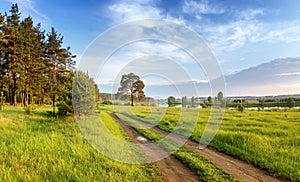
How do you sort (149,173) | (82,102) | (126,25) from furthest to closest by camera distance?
(82,102) < (126,25) < (149,173)

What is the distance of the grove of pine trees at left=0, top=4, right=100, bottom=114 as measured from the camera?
32.3 m

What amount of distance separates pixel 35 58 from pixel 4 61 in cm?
537

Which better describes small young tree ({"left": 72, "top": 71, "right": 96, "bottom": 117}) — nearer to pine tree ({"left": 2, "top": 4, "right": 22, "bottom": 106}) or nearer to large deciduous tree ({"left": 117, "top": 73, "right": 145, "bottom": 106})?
large deciduous tree ({"left": 117, "top": 73, "right": 145, "bottom": 106})

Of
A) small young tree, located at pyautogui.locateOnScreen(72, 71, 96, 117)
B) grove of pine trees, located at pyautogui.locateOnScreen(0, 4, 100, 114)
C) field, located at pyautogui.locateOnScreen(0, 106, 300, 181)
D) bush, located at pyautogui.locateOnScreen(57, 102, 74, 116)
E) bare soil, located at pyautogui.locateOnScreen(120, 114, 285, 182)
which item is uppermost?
grove of pine trees, located at pyautogui.locateOnScreen(0, 4, 100, 114)

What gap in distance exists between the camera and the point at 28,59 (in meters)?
34.9

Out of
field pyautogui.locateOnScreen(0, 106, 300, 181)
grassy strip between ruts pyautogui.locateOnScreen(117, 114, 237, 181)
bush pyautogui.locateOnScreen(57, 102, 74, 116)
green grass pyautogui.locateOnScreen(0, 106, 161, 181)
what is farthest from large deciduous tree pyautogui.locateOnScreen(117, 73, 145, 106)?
green grass pyautogui.locateOnScreen(0, 106, 161, 181)

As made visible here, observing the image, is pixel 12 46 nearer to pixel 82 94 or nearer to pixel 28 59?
pixel 28 59

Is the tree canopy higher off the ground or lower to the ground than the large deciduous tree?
higher

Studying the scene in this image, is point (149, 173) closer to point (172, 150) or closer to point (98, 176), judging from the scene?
point (98, 176)

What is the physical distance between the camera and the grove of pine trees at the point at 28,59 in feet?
106

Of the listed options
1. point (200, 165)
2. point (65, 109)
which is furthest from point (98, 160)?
point (65, 109)

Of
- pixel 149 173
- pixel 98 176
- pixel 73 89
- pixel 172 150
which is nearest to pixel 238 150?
pixel 172 150

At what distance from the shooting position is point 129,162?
23.4 feet

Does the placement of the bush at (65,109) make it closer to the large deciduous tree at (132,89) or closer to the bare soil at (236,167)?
the large deciduous tree at (132,89)
